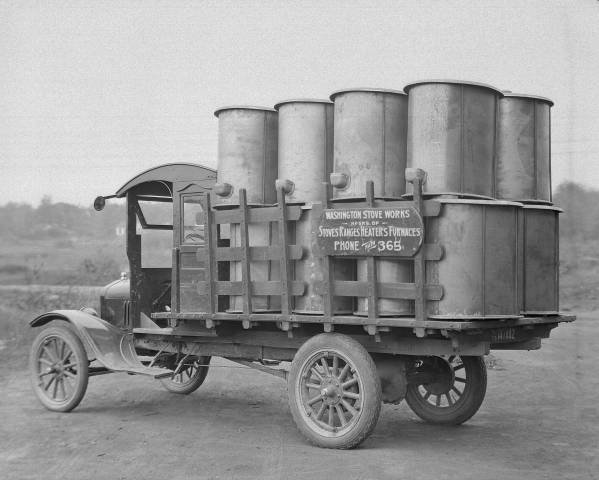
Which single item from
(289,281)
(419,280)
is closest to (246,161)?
(289,281)

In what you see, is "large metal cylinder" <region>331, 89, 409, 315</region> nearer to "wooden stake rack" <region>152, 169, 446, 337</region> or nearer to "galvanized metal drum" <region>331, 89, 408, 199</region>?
"galvanized metal drum" <region>331, 89, 408, 199</region>

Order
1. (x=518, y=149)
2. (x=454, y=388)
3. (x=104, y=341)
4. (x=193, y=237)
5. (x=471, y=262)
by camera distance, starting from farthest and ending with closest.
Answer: (x=104, y=341), (x=193, y=237), (x=454, y=388), (x=518, y=149), (x=471, y=262)

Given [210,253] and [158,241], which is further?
[158,241]

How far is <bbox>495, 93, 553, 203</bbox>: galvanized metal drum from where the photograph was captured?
681 cm

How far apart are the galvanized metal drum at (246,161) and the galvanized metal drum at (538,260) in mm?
2223

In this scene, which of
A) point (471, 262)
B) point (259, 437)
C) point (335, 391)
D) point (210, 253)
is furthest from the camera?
point (210, 253)

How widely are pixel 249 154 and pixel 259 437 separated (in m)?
2.48

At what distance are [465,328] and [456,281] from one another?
0.36 m

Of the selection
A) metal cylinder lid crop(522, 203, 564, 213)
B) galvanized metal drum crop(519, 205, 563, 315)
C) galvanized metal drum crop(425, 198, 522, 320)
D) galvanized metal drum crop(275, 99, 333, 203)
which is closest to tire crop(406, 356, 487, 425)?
galvanized metal drum crop(519, 205, 563, 315)

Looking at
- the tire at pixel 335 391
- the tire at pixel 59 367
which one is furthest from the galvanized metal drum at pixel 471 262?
the tire at pixel 59 367

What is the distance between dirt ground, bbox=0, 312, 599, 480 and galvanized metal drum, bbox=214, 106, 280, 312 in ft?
4.43

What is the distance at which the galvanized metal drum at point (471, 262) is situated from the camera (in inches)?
239

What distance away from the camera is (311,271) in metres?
6.75

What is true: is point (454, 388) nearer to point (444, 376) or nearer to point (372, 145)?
point (444, 376)
